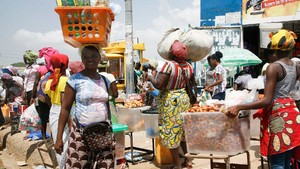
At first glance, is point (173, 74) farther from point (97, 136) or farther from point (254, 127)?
point (254, 127)

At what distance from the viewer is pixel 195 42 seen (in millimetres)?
4777

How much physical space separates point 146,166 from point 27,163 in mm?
2681

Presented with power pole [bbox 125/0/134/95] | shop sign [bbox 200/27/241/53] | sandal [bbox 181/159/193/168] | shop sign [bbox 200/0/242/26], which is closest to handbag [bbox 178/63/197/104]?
sandal [bbox 181/159/193/168]

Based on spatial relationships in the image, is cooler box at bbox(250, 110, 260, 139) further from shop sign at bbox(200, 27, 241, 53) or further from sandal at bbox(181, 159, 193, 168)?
shop sign at bbox(200, 27, 241, 53)

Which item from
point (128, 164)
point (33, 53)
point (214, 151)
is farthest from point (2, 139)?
point (214, 151)

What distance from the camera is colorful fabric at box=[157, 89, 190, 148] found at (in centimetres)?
436

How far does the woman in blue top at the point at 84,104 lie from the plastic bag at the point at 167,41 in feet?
5.47

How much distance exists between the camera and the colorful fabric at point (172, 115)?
436 centimetres

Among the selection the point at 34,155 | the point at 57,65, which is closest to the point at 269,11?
the point at 34,155

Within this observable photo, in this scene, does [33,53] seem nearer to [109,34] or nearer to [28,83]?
[28,83]

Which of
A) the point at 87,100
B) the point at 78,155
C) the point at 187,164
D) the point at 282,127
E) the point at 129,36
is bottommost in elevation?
the point at 187,164

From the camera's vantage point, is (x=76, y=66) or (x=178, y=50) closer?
(x=178, y=50)

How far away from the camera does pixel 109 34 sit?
12.1 ft

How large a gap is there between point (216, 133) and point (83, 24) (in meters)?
1.67
